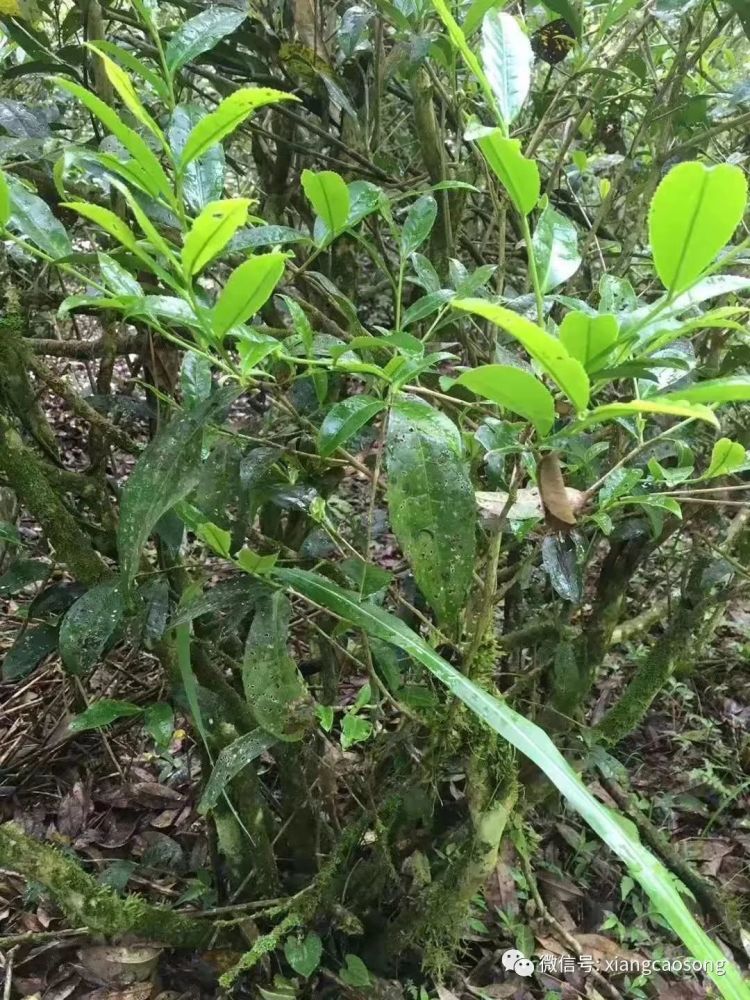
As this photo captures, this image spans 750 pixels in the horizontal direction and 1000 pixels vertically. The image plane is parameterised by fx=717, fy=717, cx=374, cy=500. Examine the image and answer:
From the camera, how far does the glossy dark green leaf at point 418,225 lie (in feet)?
2.36

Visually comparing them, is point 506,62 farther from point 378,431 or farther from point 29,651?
point 29,651

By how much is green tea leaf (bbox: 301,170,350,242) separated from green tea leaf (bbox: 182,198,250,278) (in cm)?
17

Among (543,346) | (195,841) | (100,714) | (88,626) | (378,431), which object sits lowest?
(195,841)

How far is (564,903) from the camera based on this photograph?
49.5 inches

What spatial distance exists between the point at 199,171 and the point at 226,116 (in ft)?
0.54

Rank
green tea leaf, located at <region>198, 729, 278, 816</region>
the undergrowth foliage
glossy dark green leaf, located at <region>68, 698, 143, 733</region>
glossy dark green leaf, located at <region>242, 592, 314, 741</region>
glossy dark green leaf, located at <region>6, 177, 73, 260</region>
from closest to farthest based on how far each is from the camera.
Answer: the undergrowth foliage < glossy dark green leaf, located at <region>6, 177, 73, 260</region> < glossy dark green leaf, located at <region>242, 592, 314, 741</region> < green tea leaf, located at <region>198, 729, 278, 816</region> < glossy dark green leaf, located at <region>68, 698, 143, 733</region>

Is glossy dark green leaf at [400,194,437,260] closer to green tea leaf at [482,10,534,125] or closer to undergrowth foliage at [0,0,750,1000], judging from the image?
undergrowth foliage at [0,0,750,1000]

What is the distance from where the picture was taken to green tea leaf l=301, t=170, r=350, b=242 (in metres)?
0.55

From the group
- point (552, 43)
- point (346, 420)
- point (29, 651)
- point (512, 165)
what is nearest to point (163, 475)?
point (346, 420)

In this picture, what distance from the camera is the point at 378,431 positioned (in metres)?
0.83

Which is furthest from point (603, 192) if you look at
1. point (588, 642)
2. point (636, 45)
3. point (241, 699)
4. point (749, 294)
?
point (241, 699)

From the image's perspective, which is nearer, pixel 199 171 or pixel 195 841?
pixel 199 171

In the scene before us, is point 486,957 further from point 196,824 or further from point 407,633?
point 407,633

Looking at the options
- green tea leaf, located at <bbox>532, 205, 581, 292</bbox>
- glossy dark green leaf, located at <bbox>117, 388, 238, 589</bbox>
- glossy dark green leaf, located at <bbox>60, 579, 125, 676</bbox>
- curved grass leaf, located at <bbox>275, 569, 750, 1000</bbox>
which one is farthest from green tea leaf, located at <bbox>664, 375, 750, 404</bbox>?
glossy dark green leaf, located at <bbox>60, 579, 125, 676</bbox>
